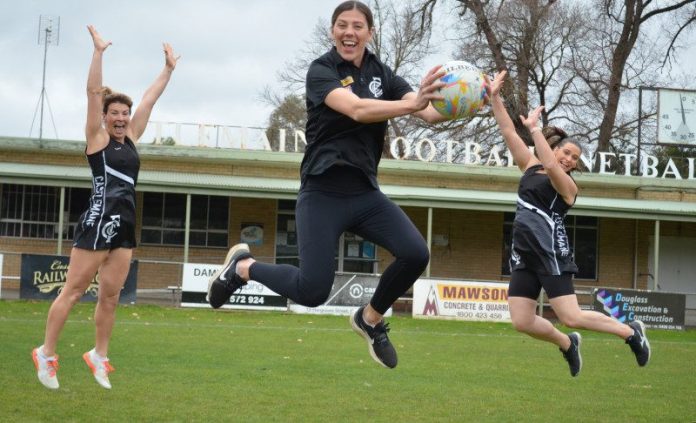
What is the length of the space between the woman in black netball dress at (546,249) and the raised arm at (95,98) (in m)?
3.34

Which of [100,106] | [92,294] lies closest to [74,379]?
[100,106]

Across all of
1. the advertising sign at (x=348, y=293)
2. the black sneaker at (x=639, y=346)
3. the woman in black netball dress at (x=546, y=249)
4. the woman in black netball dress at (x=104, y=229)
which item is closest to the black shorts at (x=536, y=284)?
the woman in black netball dress at (x=546, y=249)

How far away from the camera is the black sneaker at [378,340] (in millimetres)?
6809

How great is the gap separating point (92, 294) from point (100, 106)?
53.6 feet

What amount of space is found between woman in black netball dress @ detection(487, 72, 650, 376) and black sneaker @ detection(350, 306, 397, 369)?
191 centimetres

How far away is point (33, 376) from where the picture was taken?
9.87 m

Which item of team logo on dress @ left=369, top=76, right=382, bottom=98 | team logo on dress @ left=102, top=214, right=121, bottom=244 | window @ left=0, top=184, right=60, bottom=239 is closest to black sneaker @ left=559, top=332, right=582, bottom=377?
team logo on dress @ left=369, top=76, right=382, bottom=98

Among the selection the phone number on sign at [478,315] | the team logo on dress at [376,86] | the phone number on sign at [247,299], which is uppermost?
the team logo on dress at [376,86]

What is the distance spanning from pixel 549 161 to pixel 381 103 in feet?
8.61

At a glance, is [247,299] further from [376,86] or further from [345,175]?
[376,86]

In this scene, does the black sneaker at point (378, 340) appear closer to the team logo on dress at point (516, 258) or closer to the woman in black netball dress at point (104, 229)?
the team logo on dress at point (516, 258)

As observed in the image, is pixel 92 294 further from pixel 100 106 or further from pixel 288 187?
pixel 100 106

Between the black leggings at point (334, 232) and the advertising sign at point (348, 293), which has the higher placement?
the black leggings at point (334, 232)

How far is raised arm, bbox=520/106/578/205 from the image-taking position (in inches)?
309
